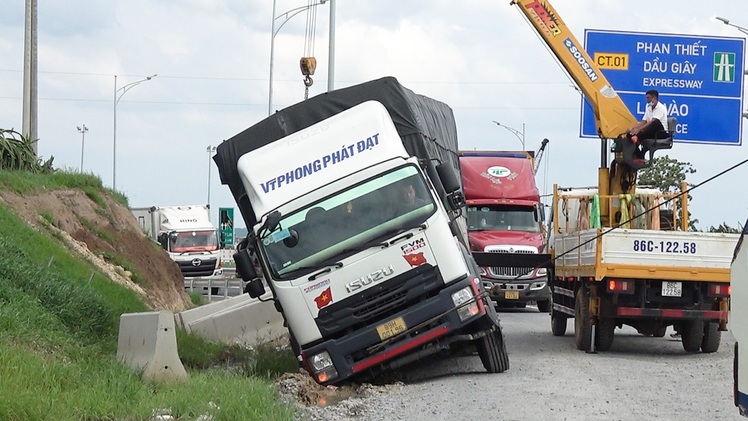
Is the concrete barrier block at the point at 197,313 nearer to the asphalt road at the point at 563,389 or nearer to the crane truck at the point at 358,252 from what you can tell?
the asphalt road at the point at 563,389

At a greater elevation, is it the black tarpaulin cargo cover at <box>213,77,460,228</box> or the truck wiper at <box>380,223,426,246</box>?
the black tarpaulin cargo cover at <box>213,77,460,228</box>

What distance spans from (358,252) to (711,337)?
655 cm

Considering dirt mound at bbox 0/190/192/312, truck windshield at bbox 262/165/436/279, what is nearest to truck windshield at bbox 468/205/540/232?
dirt mound at bbox 0/190/192/312

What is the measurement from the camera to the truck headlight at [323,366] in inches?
522

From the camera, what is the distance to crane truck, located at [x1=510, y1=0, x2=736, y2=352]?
53.7 feet

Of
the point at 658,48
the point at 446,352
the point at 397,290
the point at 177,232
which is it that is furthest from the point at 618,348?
the point at 177,232

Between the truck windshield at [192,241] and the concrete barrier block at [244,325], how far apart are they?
36914mm

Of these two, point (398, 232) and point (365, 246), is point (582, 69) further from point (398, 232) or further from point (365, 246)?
point (365, 246)

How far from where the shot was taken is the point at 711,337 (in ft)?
57.1

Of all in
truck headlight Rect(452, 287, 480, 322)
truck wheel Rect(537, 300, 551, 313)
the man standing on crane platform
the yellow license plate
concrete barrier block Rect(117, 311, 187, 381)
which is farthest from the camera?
truck wheel Rect(537, 300, 551, 313)

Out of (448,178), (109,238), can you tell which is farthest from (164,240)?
(448,178)

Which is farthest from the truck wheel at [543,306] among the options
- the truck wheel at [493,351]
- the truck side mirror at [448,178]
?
the truck side mirror at [448,178]

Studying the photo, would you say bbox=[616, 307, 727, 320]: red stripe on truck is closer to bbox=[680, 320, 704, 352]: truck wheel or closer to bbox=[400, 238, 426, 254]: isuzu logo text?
bbox=[680, 320, 704, 352]: truck wheel

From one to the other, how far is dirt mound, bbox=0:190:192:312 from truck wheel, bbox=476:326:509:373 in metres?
8.52
